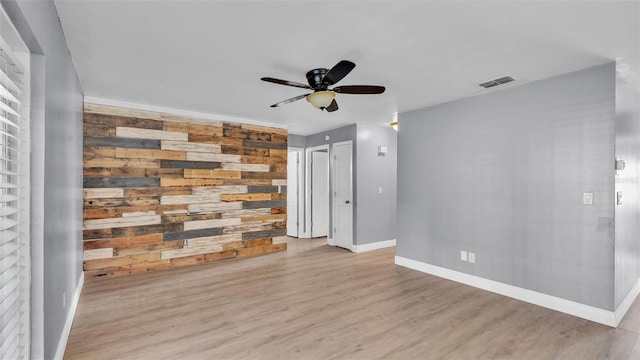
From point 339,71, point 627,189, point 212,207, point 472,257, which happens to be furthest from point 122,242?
point 627,189

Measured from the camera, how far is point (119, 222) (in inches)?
168

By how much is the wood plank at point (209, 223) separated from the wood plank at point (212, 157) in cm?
96

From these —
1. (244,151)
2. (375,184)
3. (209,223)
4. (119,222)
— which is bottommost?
(209,223)

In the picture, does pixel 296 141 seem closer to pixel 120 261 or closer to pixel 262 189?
pixel 262 189

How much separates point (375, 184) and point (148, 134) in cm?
393

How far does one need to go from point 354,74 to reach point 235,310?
267cm

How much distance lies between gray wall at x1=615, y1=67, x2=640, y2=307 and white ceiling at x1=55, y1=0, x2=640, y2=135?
0.35 meters

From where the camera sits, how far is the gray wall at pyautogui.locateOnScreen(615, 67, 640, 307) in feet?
9.84

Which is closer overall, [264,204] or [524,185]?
[524,185]

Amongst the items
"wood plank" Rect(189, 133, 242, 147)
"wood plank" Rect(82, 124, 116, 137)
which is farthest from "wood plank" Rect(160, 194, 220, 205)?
"wood plank" Rect(82, 124, 116, 137)

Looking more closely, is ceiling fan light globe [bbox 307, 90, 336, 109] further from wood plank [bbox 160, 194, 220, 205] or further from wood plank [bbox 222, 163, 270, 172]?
wood plank [bbox 160, 194, 220, 205]

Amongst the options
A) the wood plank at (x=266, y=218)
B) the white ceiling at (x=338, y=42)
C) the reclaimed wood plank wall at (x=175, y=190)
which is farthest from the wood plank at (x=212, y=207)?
the white ceiling at (x=338, y=42)

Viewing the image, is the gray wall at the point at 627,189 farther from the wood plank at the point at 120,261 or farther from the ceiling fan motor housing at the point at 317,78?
the wood plank at the point at 120,261

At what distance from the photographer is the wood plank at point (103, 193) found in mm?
4074
